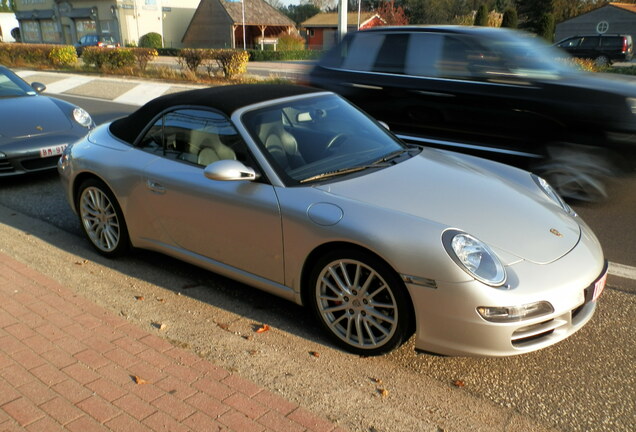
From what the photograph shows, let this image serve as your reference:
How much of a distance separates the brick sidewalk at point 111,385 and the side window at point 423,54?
4.60 meters

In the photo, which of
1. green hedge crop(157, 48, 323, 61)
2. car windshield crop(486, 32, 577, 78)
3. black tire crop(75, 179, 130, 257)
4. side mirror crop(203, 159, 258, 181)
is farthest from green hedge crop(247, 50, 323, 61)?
side mirror crop(203, 159, 258, 181)

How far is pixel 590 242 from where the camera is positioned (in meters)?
3.50

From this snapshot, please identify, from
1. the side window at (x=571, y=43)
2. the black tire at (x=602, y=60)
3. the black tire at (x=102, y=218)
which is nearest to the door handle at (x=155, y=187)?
the black tire at (x=102, y=218)

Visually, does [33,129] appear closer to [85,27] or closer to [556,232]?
[556,232]

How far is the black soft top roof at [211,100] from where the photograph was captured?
4.06m

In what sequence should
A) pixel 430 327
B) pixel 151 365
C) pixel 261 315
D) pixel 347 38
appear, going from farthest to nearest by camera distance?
pixel 347 38 < pixel 261 315 < pixel 151 365 < pixel 430 327

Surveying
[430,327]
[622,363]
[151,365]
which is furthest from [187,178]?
[622,363]

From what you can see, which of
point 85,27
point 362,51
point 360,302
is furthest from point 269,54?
point 360,302

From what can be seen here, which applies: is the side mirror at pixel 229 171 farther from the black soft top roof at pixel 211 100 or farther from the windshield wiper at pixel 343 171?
the black soft top roof at pixel 211 100

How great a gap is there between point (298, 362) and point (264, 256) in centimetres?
71

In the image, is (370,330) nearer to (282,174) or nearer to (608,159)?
(282,174)

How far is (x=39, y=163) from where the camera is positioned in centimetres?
677

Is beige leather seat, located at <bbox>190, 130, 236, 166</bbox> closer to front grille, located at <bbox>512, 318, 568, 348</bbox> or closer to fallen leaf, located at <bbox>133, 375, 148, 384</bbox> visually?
fallen leaf, located at <bbox>133, 375, 148, 384</bbox>

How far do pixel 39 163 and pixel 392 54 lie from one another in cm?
444
